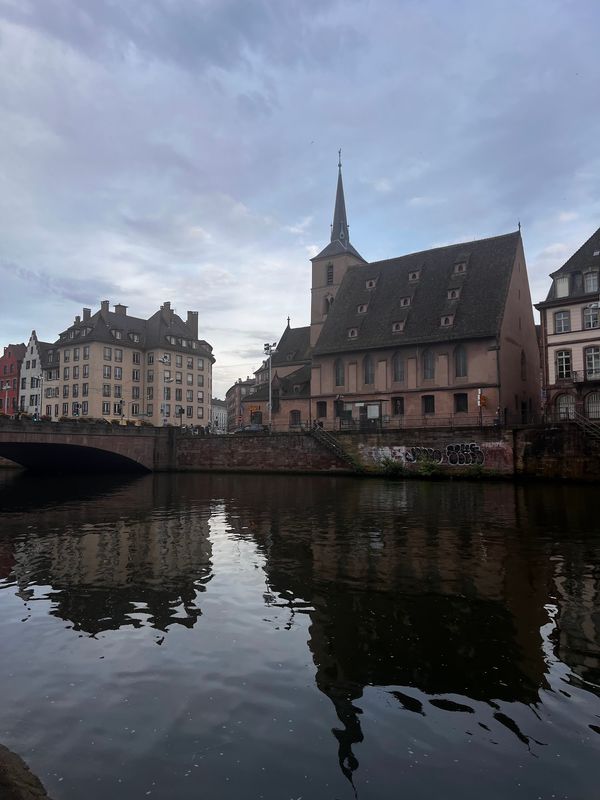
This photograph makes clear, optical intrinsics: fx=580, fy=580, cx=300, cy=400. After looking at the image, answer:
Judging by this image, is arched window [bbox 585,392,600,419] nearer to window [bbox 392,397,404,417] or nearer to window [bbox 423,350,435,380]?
window [bbox 423,350,435,380]

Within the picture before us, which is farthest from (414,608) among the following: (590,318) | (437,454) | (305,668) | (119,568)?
(590,318)

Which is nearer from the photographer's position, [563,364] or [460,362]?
[563,364]

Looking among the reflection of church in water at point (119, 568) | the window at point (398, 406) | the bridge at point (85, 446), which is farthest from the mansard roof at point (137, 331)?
the reflection of church in water at point (119, 568)

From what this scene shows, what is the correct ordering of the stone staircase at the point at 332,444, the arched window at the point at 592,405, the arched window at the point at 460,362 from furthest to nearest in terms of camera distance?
1. the arched window at the point at 460,362
2. the stone staircase at the point at 332,444
3. the arched window at the point at 592,405

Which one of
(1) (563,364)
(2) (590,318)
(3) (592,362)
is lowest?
(3) (592,362)

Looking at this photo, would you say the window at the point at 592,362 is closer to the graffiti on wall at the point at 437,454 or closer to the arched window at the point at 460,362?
the arched window at the point at 460,362

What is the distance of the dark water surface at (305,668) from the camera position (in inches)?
212

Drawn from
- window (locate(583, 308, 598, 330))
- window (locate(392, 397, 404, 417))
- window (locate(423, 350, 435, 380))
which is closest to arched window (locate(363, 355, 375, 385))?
window (locate(392, 397, 404, 417))

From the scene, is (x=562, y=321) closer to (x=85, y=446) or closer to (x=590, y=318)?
(x=590, y=318)

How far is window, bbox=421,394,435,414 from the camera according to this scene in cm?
5612

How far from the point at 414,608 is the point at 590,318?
4548 cm

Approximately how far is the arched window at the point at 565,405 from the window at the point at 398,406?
14461mm

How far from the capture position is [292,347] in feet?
277

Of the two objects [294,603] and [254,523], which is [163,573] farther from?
[254,523]
